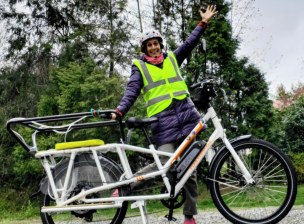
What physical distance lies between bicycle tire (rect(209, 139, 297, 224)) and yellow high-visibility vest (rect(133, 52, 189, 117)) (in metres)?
0.69

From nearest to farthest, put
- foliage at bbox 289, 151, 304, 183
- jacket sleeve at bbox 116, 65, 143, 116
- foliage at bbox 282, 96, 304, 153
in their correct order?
1. jacket sleeve at bbox 116, 65, 143, 116
2. foliage at bbox 289, 151, 304, 183
3. foliage at bbox 282, 96, 304, 153

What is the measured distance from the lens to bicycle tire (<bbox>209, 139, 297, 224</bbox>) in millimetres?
3523

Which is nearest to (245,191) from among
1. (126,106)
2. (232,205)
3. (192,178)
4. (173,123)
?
(232,205)

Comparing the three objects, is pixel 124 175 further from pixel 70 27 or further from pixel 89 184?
pixel 70 27

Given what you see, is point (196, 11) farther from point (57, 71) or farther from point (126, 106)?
point (126, 106)

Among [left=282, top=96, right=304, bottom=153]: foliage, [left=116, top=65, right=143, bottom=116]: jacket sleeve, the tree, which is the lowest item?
[left=282, top=96, right=304, bottom=153]: foliage

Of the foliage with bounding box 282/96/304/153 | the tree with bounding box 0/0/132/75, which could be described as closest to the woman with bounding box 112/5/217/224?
the tree with bounding box 0/0/132/75

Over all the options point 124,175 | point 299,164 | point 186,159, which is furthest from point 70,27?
point 186,159

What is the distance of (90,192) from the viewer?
143 inches

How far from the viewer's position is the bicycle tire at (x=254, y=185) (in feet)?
11.6

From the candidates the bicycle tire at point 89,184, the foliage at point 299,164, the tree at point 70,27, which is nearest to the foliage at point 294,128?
the foliage at point 299,164

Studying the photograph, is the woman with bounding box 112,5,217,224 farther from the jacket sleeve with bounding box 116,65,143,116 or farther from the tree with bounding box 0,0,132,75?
the tree with bounding box 0,0,132,75

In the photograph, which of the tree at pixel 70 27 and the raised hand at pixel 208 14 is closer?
the raised hand at pixel 208 14

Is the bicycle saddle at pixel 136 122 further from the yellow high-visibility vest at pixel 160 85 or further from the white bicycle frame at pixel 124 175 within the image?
the yellow high-visibility vest at pixel 160 85
